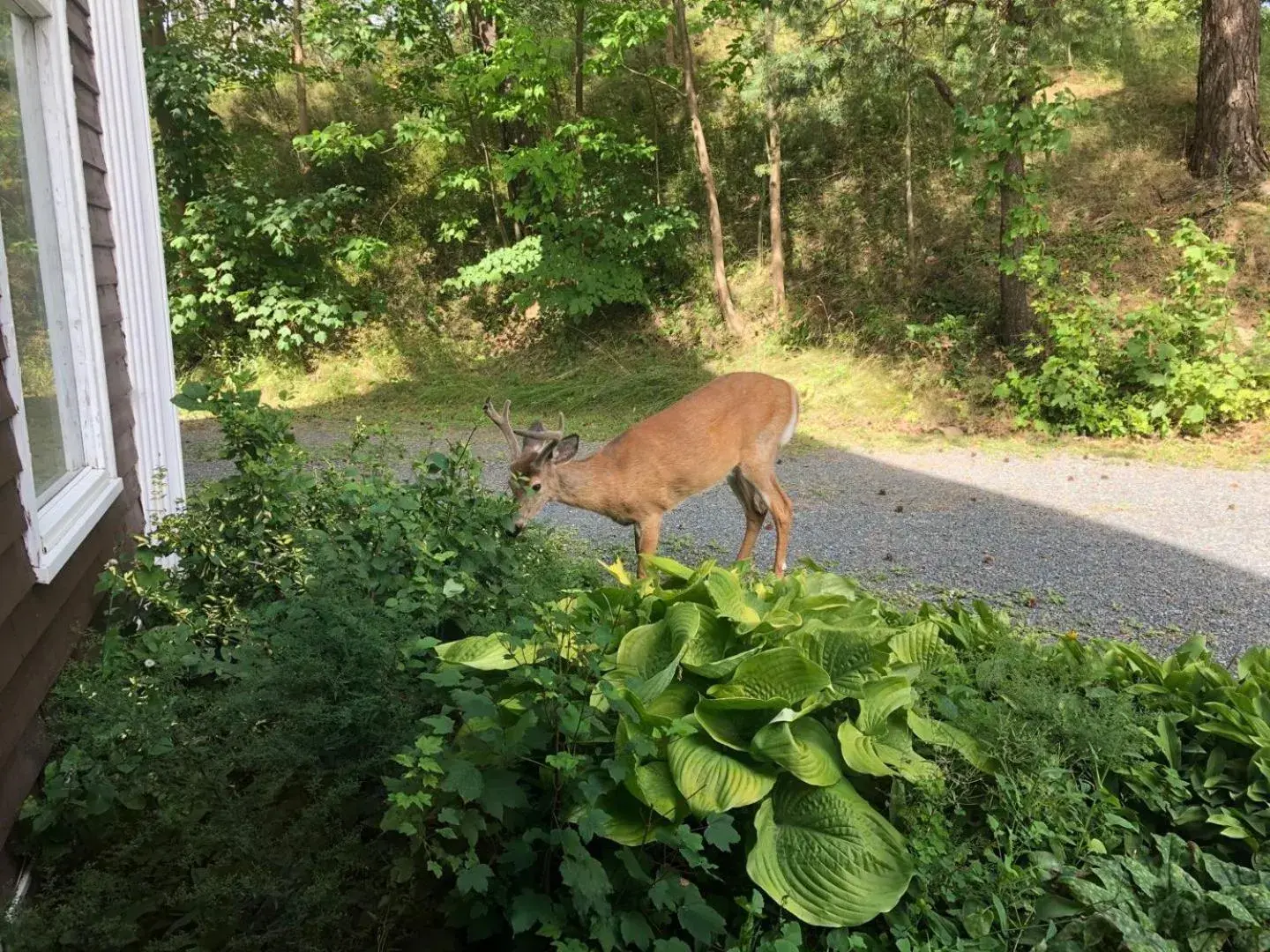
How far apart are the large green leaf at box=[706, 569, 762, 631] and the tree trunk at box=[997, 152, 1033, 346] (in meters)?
6.92

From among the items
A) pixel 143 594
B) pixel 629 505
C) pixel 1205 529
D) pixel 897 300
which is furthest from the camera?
pixel 897 300

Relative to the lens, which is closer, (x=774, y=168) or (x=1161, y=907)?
(x=1161, y=907)

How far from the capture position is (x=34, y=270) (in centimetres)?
291

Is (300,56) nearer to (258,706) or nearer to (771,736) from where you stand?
(258,706)

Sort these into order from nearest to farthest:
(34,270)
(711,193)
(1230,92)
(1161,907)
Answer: (1161,907)
(34,270)
(1230,92)
(711,193)

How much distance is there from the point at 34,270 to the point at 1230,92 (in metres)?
12.0

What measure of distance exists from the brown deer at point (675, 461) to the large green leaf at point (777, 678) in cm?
210

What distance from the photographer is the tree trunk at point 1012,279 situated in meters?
8.75

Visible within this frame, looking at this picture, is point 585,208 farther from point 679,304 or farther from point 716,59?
point 716,59

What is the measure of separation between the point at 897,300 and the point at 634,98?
19.5 feet

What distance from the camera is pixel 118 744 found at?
8.14ft

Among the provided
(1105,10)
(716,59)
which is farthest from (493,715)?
(716,59)

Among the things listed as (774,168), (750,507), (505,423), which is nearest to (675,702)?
(505,423)

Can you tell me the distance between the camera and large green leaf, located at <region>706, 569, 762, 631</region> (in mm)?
2826
